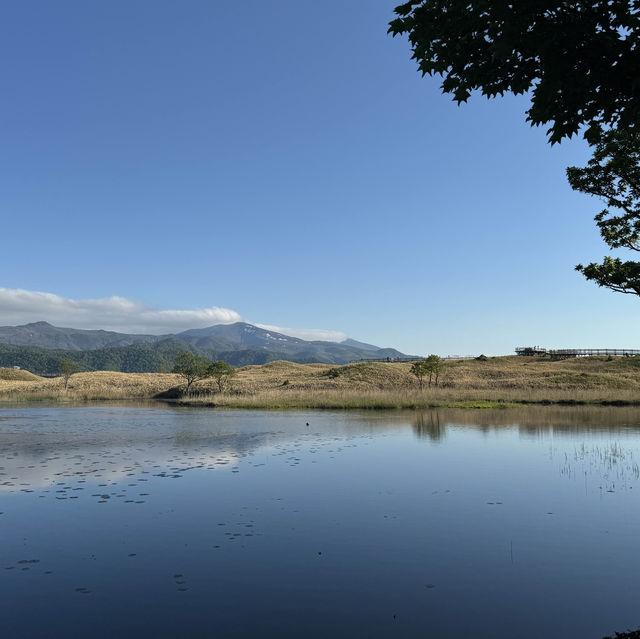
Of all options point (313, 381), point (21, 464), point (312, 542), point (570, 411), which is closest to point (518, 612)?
point (312, 542)

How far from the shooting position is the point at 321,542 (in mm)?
14828

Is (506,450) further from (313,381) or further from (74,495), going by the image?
(313,381)

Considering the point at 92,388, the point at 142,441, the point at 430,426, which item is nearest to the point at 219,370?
the point at 92,388

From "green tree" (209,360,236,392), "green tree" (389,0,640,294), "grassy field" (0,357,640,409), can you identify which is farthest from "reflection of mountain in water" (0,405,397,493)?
"green tree" (209,360,236,392)

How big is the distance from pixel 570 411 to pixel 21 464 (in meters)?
52.3

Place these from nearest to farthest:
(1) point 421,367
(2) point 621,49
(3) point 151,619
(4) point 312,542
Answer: (2) point 621,49, (3) point 151,619, (4) point 312,542, (1) point 421,367

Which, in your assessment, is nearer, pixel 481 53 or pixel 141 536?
pixel 481 53

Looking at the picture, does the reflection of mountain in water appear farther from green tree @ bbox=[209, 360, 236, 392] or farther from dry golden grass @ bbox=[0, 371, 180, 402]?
dry golden grass @ bbox=[0, 371, 180, 402]

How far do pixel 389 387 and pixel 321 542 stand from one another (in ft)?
278

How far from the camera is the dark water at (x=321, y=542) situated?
10117 mm

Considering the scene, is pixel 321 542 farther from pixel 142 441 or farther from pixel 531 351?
pixel 531 351

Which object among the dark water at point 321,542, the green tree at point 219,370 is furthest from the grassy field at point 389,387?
the dark water at point 321,542

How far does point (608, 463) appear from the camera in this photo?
26.7 metres

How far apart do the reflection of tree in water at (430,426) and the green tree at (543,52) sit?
29.6 meters
